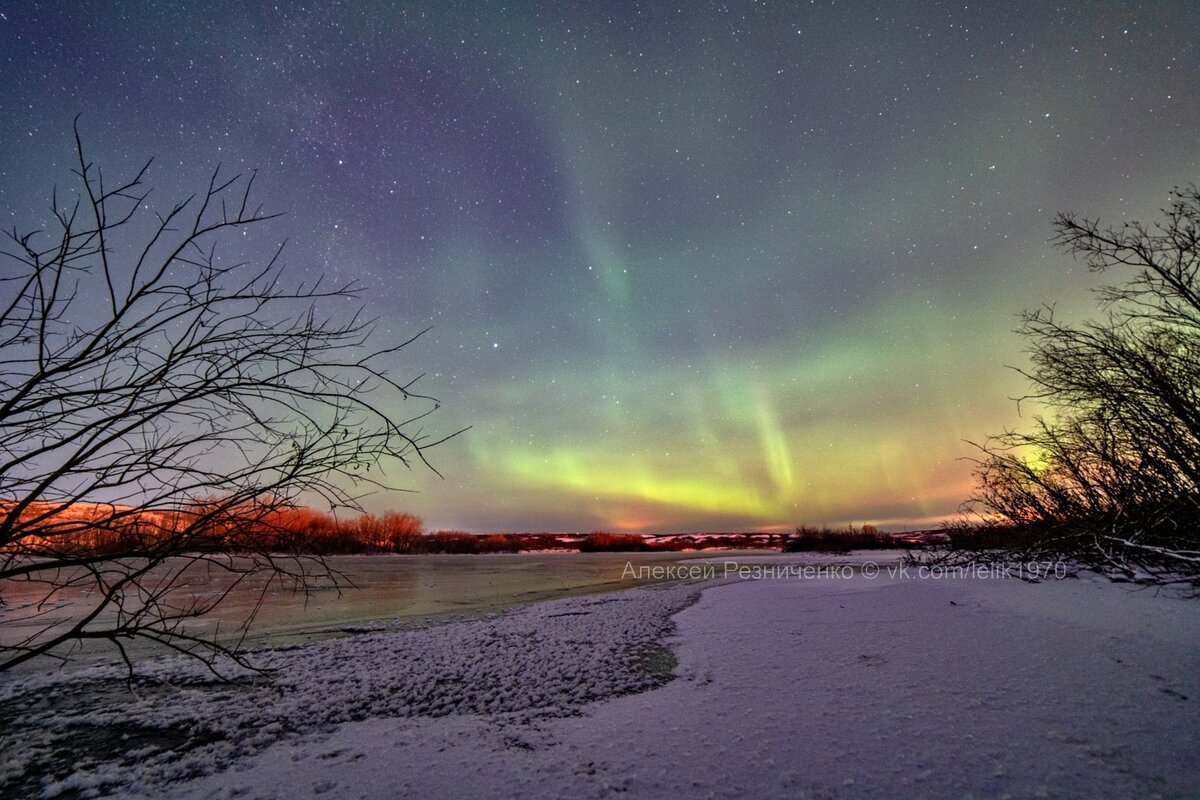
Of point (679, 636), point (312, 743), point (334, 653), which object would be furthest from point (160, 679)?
point (679, 636)

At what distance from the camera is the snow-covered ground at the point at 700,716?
2.25 meters

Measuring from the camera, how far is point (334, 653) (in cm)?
524

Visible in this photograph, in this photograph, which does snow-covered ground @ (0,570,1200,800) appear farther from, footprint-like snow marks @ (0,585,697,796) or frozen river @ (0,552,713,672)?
frozen river @ (0,552,713,672)

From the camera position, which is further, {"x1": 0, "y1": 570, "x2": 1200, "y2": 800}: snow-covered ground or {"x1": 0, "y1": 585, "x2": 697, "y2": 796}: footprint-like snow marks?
{"x1": 0, "y1": 585, "x2": 697, "y2": 796}: footprint-like snow marks

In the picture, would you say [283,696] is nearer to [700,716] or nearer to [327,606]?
[700,716]

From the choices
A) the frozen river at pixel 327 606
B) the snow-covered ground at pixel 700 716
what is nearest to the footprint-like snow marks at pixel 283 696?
the snow-covered ground at pixel 700 716

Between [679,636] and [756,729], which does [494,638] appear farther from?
[756,729]

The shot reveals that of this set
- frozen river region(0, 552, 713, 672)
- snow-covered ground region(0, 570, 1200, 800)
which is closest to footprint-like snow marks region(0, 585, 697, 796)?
snow-covered ground region(0, 570, 1200, 800)

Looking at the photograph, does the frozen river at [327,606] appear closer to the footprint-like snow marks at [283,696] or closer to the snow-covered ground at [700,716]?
the footprint-like snow marks at [283,696]

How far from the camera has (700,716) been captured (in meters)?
3.01

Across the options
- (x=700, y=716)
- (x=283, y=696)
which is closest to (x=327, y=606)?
(x=283, y=696)

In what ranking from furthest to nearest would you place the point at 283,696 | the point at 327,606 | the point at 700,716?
1. the point at 327,606
2. the point at 283,696
3. the point at 700,716

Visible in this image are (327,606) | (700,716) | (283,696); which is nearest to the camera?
(700,716)

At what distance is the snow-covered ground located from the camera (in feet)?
7.39
